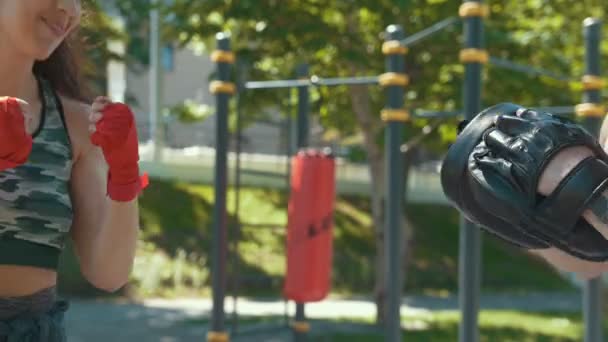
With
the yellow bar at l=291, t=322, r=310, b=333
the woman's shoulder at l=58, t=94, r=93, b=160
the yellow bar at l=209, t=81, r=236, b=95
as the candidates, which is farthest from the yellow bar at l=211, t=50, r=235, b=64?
the woman's shoulder at l=58, t=94, r=93, b=160

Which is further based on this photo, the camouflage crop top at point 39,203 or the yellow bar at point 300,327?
the yellow bar at point 300,327

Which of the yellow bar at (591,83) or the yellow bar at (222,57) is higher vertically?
the yellow bar at (222,57)

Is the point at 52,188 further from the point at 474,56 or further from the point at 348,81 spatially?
the point at 348,81

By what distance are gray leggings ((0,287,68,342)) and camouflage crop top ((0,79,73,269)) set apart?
6 centimetres

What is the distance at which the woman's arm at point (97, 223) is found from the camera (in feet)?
4.81

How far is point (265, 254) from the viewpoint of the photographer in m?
12.5

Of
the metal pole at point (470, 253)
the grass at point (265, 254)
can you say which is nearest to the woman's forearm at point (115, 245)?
the metal pole at point (470, 253)

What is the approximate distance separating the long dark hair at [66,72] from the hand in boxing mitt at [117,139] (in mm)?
311

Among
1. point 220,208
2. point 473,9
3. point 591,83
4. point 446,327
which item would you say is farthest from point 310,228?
point 446,327

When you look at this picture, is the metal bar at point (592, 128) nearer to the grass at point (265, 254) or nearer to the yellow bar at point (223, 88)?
the yellow bar at point (223, 88)

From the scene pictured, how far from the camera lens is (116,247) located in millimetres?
1477

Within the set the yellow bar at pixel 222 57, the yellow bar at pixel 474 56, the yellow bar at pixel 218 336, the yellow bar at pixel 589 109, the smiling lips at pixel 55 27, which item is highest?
the yellow bar at pixel 222 57

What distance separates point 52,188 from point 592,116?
4.38 meters

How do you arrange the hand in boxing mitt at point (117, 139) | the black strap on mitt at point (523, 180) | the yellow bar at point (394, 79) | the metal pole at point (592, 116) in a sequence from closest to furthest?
the black strap on mitt at point (523, 180), the hand in boxing mitt at point (117, 139), the yellow bar at point (394, 79), the metal pole at point (592, 116)
